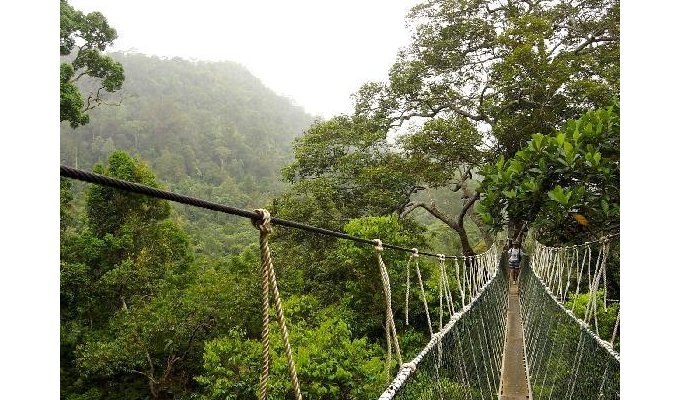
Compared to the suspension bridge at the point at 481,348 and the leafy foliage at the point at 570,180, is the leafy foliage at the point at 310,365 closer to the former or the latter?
the suspension bridge at the point at 481,348

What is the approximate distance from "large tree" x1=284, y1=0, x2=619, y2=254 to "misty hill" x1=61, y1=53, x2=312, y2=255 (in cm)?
992

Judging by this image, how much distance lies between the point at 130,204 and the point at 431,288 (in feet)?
20.5

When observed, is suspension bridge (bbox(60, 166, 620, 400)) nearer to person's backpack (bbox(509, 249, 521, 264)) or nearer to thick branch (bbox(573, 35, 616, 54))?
person's backpack (bbox(509, 249, 521, 264))

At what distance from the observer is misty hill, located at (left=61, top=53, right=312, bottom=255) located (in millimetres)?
22609

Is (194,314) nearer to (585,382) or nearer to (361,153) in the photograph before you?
(361,153)

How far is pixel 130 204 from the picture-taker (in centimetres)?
989

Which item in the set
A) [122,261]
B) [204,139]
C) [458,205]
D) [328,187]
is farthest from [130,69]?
[328,187]

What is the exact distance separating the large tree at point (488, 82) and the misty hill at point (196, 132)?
9.92 m

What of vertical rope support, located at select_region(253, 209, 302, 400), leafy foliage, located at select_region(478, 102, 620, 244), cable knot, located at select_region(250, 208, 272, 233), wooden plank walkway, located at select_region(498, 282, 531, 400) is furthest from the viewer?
wooden plank walkway, located at select_region(498, 282, 531, 400)

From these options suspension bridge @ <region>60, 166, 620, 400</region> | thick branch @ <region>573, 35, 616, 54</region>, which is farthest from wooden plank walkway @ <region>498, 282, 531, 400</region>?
thick branch @ <region>573, 35, 616, 54</region>

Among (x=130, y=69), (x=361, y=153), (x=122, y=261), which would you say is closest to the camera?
(x=361, y=153)

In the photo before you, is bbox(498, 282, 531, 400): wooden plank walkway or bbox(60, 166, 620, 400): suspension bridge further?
bbox(498, 282, 531, 400): wooden plank walkway

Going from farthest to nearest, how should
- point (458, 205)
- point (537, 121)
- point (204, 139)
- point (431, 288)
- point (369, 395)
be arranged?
1. point (204, 139)
2. point (458, 205)
3. point (431, 288)
4. point (537, 121)
5. point (369, 395)

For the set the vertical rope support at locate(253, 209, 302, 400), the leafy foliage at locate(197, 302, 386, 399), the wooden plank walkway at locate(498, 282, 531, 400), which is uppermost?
the vertical rope support at locate(253, 209, 302, 400)
